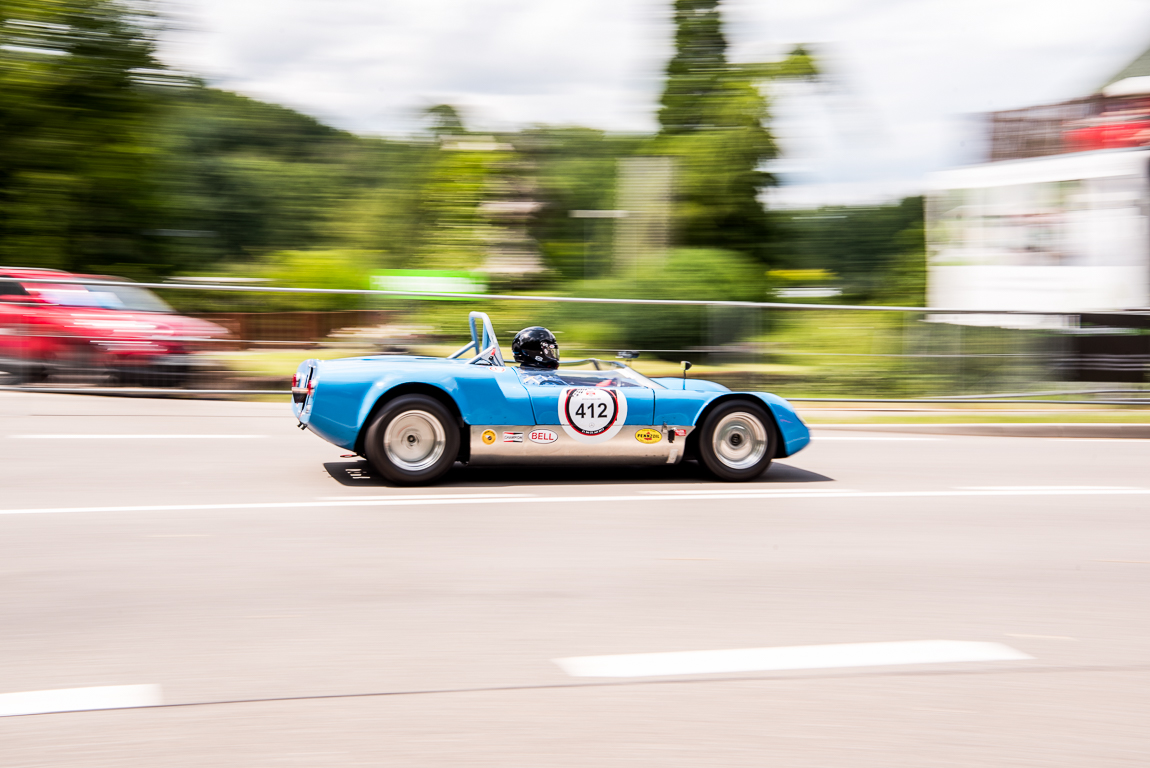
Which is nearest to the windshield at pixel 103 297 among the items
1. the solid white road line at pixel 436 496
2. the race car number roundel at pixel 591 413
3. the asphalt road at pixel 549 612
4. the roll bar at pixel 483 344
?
the asphalt road at pixel 549 612

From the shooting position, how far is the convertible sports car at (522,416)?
675 centimetres

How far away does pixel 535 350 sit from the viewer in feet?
24.2

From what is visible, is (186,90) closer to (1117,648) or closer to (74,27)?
(74,27)

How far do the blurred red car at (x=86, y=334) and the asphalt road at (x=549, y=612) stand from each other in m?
3.16

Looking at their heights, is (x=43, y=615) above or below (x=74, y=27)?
below

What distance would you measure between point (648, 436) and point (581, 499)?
2.44 ft

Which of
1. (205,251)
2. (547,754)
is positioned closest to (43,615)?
(547,754)

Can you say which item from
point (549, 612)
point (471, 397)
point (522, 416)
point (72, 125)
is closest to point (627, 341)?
point (522, 416)

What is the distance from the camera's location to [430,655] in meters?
3.81

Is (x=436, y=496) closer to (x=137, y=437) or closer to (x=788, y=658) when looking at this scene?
(x=788, y=658)

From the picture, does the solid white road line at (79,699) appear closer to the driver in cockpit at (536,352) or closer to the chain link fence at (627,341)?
the driver in cockpit at (536,352)

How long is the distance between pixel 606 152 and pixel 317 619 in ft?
149

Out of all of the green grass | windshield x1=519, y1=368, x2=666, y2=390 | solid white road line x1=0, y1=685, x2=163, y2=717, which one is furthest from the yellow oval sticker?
the green grass

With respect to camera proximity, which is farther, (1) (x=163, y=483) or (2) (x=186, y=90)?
(2) (x=186, y=90)
